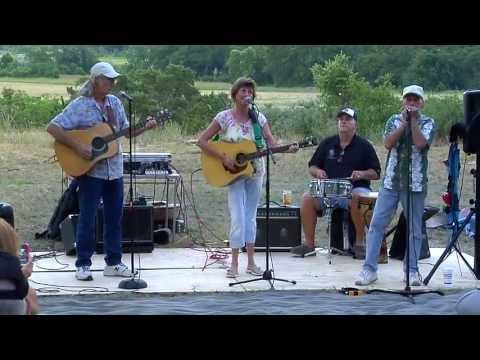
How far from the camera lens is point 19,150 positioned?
49.8 feet

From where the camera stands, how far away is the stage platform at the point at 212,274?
23.7 ft

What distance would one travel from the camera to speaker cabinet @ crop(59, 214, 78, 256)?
8.30m

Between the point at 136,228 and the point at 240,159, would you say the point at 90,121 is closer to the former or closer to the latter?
the point at 240,159

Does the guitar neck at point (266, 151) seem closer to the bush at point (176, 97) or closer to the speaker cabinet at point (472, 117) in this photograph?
the speaker cabinet at point (472, 117)

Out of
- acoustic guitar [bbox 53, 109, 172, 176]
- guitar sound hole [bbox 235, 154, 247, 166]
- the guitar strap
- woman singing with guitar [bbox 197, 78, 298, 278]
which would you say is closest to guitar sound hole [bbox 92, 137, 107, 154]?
acoustic guitar [bbox 53, 109, 172, 176]

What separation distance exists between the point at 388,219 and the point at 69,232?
278 cm

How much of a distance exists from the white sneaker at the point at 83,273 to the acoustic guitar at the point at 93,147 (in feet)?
2.35

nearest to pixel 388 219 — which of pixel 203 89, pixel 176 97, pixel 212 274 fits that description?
pixel 212 274

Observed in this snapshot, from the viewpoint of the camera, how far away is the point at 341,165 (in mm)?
8336

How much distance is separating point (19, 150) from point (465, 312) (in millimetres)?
11012

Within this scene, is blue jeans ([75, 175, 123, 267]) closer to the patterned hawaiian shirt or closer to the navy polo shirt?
the navy polo shirt

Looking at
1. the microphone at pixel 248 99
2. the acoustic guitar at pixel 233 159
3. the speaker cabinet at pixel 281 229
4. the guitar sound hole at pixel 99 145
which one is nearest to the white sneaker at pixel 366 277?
the acoustic guitar at pixel 233 159
